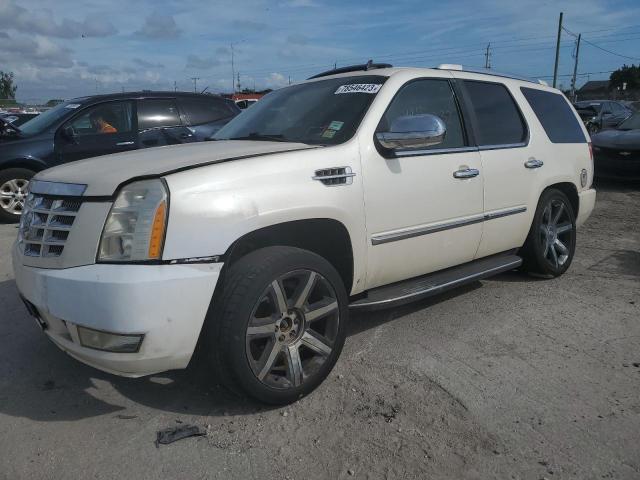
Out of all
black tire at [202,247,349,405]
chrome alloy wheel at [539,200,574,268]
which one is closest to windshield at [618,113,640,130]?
chrome alloy wheel at [539,200,574,268]

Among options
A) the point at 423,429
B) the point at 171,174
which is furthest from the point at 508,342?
the point at 171,174

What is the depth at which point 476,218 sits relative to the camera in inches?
158

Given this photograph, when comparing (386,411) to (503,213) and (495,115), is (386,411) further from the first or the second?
(495,115)

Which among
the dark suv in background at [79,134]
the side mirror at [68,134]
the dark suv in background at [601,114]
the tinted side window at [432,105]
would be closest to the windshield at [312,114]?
the tinted side window at [432,105]

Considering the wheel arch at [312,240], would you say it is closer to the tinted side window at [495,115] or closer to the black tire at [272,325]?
the black tire at [272,325]

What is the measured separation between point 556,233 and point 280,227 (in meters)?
3.16

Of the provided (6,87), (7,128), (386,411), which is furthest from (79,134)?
(6,87)

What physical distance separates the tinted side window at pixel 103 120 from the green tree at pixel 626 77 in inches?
3121

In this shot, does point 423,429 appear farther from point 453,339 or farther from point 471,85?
point 471,85

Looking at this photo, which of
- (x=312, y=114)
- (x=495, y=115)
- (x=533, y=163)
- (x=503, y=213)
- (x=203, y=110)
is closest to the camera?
(x=312, y=114)

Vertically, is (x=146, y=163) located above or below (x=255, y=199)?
above

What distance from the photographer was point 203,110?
8.52m

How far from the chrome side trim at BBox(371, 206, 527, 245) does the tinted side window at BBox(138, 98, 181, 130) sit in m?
5.50

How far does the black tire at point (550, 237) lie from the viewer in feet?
15.7
